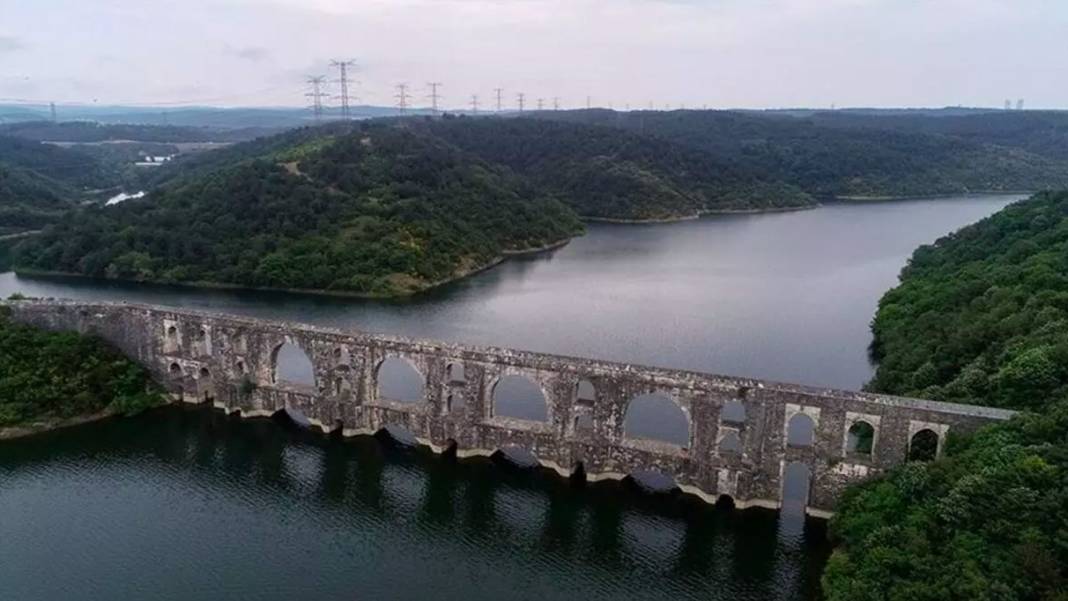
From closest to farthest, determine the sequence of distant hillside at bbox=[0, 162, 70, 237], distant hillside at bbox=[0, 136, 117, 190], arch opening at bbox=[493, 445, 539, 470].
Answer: arch opening at bbox=[493, 445, 539, 470]
distant hillside at bbox=[0, 162, 70, 237]
distant hillside at bbox=[0, 136, 117, 190]

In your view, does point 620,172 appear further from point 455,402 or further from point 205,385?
point 455,402

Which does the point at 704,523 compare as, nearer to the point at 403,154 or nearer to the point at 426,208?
the point at 426,208

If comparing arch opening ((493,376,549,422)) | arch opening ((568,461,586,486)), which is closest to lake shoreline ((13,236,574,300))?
arch opening ((493,376,549,422))

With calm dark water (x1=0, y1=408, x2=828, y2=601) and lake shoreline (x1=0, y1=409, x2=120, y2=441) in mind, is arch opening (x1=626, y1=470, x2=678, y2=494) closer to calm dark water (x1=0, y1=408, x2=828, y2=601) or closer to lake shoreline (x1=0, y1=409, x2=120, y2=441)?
calm dark water (x1=0, y1=408, x2=828, y2=601)

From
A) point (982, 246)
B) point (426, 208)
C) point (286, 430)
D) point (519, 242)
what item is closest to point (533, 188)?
point (519, 242)

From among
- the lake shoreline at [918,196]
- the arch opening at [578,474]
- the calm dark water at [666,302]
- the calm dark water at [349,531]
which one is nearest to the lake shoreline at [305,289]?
the calm dark water at [666,302]

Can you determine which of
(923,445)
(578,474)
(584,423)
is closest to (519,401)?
(584,423)
